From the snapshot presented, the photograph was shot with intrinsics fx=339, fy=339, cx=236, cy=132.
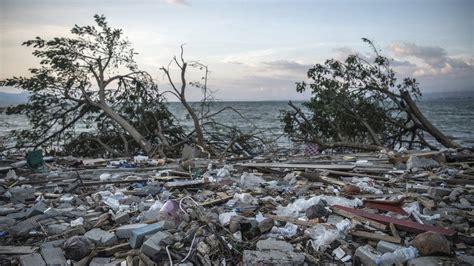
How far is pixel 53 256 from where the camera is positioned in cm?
306

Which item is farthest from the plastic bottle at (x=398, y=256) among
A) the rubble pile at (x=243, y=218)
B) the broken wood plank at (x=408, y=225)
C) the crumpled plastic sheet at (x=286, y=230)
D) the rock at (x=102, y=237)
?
the rock at (x=102, y=237)

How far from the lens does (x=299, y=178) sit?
19.0ft

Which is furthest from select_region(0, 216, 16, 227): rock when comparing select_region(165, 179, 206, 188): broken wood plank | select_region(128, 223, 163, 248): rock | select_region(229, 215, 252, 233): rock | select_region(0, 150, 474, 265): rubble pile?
select_region(229, 215, 252, 233): rock

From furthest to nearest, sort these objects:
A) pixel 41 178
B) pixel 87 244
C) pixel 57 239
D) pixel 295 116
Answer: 1. pixel 295 116
2. pixel 41 178
3. pixel 57 239
4. pixel 87 244

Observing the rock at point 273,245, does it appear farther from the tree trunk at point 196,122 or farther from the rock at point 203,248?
the tree trunk at point 196,122

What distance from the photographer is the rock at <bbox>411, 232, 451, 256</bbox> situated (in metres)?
2.92

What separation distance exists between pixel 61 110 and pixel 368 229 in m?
9.73

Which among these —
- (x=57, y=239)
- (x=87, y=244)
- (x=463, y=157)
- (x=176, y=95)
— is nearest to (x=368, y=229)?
(x=87, y=244)

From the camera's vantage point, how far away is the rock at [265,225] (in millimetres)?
3545

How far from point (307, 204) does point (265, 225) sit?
2.80 ft

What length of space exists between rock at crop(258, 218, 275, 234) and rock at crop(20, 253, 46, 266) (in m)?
2.03

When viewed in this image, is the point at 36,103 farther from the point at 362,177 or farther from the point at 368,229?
the point at 368,229

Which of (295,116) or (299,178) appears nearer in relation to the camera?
(299,178)

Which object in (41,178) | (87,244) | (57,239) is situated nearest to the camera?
(87,244)
